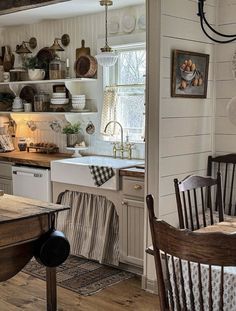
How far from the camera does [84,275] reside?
3.93 m

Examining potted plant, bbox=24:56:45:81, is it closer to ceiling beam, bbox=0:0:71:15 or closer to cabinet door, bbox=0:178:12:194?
ceiling beam, bbox=0:0:71:15

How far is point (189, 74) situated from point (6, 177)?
96.2 inches

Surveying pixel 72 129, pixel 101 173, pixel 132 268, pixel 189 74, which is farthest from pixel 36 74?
pixel 132 268

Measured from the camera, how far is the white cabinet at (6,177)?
4.96 metres

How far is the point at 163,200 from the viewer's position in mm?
3475

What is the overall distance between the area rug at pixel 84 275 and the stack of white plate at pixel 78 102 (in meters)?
1.59

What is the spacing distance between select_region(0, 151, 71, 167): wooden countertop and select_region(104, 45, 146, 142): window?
0.71 meters

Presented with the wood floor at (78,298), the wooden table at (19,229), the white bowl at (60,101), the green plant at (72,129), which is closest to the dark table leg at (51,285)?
the wooden table at (19,229)

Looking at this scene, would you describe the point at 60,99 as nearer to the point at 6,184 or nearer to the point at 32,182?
the point at 32,182

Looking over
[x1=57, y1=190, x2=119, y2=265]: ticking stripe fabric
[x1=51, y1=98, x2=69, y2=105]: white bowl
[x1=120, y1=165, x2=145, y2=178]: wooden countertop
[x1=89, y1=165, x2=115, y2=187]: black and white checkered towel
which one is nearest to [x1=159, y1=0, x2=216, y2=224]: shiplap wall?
[x1=120, y1=165, x2=145, y2=178]: wooden countertop

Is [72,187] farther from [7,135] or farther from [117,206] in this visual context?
[7,135]

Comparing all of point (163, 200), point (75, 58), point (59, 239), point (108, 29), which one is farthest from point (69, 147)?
point (59, 239)

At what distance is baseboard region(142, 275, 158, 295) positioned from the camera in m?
3.56

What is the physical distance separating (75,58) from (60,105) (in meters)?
0.53
